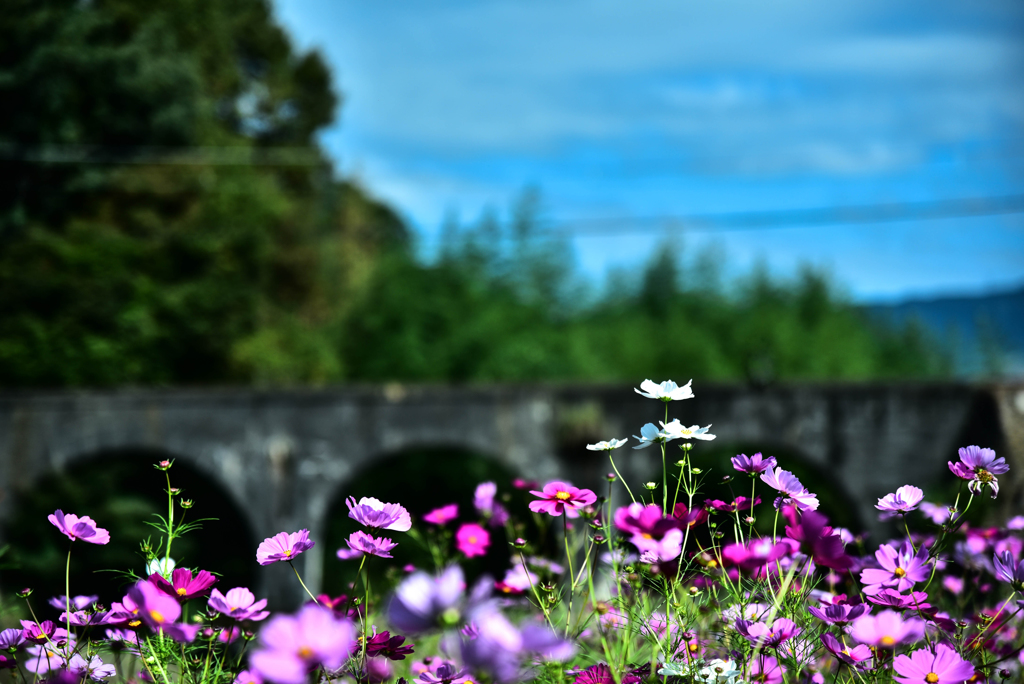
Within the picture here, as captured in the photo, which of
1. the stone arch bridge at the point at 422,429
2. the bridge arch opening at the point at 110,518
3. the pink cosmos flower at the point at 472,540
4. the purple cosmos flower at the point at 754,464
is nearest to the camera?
the purple cosmos flower at the point at 754,464

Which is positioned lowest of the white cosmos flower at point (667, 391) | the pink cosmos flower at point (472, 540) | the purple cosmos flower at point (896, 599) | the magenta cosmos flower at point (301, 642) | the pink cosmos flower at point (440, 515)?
the pink cosmos flower at point (472, 540)

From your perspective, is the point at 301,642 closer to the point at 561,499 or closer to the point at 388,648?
the point at 388,648

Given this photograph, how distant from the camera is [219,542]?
15.2 meters

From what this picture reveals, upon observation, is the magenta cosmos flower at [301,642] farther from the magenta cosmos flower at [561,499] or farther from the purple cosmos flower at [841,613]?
the purple cosmos flower at [841,613]

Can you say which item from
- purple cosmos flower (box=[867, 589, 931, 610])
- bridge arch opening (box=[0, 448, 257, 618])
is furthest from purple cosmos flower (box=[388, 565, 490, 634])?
bridge arch opening (box=[0, 448, 257, 618])

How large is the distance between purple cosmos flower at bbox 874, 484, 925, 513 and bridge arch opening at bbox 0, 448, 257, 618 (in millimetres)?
9568

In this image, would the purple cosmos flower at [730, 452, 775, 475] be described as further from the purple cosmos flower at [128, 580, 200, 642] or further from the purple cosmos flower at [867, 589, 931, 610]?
the purple cosmos flower at [128, 580, 200, 642]

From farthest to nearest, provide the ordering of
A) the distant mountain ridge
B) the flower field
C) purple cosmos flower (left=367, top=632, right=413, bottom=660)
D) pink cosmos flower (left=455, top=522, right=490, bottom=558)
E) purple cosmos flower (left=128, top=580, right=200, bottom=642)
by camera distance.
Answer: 1. the distant mountain ridge
2. pink cosmos flower (left=455, top=522, right=490, bottom=558)
3. purple cosmos flower (left=367, top=632, right=413, bottom=660)
4. the flower field
5. purple cosmos flower (left=128, top=580, right=200, bottom=642)

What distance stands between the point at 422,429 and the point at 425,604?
10.1 meters

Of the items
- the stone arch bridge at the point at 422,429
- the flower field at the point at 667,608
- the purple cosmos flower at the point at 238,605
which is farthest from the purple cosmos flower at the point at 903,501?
the stone arch bridge at the point at 422,429

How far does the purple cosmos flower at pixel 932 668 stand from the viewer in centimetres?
112

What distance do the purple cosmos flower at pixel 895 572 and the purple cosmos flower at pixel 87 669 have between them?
122 cm

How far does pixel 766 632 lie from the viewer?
50.8 inches

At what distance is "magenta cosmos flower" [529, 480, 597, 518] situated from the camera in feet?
4.60
